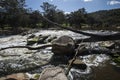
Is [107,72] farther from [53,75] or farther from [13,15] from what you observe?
[13,15]

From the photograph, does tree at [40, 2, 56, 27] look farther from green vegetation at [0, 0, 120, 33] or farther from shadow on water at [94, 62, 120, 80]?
shadow on water at [94, 62, 120, 80]

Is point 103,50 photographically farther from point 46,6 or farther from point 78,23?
point 46,6

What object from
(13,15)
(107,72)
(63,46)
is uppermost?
(13,15)

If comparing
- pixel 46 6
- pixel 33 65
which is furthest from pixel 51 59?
pixel 46 6

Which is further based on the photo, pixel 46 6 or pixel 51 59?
pixel 46 6

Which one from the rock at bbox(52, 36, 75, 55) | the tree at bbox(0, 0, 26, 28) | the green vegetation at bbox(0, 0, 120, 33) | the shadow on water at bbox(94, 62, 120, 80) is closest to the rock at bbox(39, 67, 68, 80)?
the shadow on water at bbox(94, 62, 120, 80)

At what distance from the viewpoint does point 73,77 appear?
8094mm

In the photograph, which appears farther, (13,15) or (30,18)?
(30,18)

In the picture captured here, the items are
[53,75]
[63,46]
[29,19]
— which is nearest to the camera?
[53,75]

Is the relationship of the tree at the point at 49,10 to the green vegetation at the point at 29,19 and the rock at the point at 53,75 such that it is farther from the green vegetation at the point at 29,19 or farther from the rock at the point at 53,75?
the rock at the point at 53,75

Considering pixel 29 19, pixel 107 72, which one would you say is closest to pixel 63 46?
pixel 107 72

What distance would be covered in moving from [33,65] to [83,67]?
9.61 ft

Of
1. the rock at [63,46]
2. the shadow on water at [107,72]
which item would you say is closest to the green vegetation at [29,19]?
the rock at [63,46]

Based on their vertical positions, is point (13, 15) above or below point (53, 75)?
above
